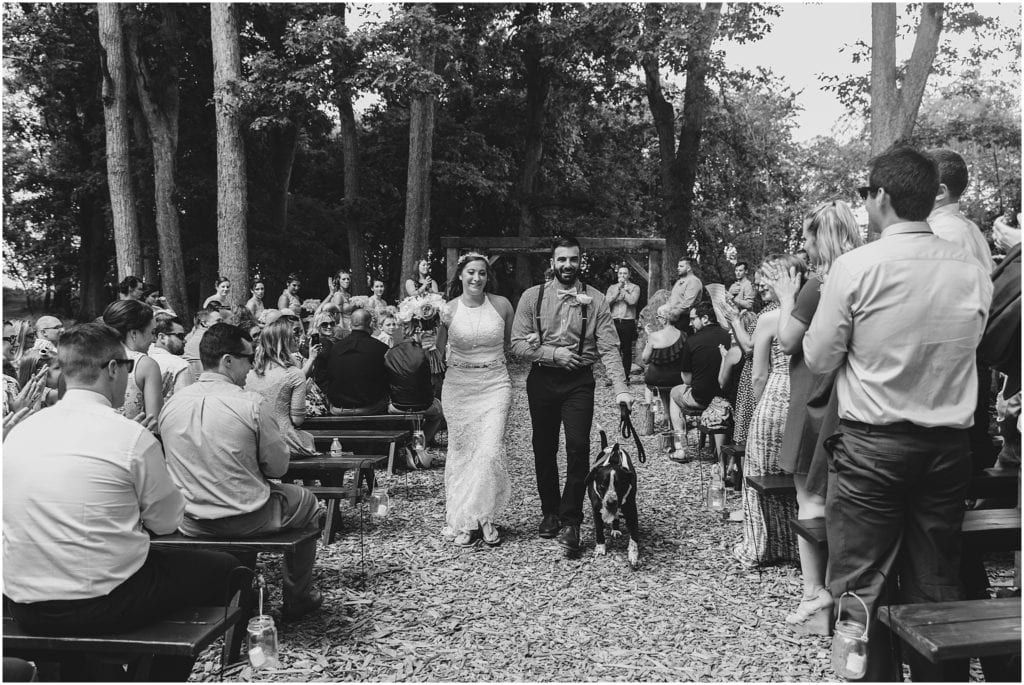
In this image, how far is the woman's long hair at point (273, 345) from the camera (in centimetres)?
598

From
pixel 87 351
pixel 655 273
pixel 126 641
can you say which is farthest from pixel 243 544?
pixel 655 273

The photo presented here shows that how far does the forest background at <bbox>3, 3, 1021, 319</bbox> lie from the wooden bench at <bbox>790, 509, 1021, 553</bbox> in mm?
10441

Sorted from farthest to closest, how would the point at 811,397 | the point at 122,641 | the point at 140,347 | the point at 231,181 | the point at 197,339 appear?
the point at 231,181
the point at 197,339
the point at 140,347
the point at 811,397
the point at 122,641

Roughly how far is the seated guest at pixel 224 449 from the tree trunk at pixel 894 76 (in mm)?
11387

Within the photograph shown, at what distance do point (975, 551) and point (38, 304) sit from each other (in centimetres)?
4502

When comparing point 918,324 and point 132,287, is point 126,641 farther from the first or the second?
point 132,287

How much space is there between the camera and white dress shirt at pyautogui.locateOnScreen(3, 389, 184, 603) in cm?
272

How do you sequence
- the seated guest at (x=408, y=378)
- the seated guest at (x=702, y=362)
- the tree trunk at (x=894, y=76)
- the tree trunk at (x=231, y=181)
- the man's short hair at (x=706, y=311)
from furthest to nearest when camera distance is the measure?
the tree trunk at (x=231, y=181) → the tree trunk at (x=894, y=76) → the seated guest at (x=408, y=378) → the man's short hair at (x=706, y=311) → the seated guest at (x=702, y=362)

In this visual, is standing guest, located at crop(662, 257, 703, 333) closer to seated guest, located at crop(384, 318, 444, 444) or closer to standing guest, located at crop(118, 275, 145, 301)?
seated guest, located at crop(384, 318, 444, 444)

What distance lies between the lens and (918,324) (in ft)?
8.78

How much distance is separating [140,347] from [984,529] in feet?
15.3

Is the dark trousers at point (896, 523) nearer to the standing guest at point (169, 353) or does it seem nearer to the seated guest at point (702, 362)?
the standing guest at point (169, 353)

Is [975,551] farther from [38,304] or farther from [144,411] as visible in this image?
[38,304]

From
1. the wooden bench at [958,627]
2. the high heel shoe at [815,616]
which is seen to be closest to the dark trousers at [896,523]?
the wooden bench at [958,627]
